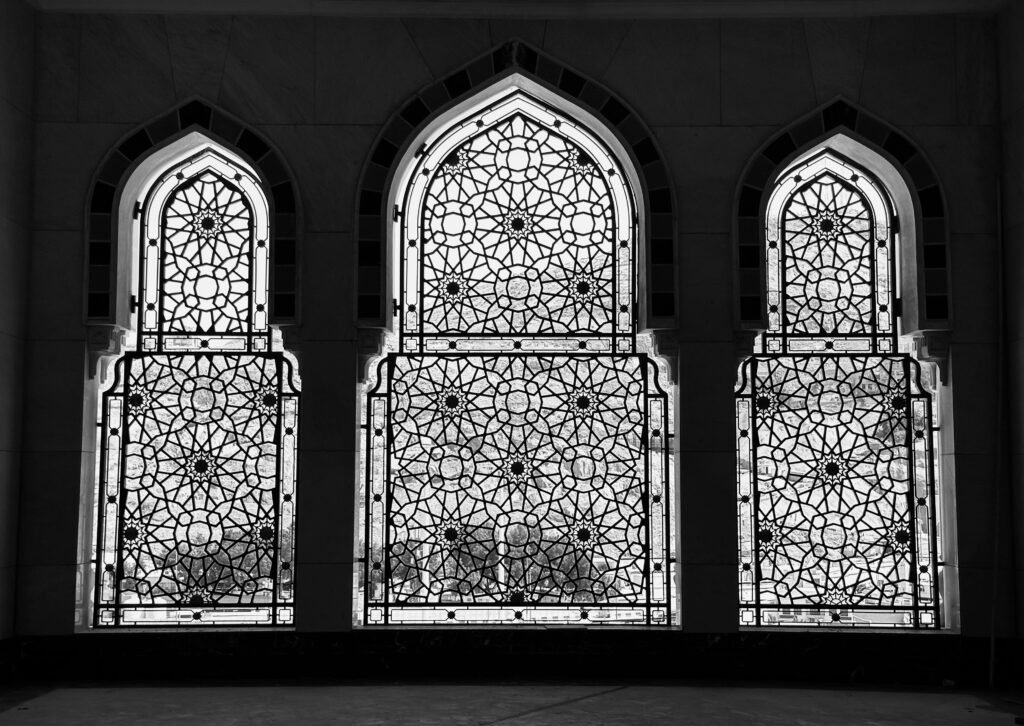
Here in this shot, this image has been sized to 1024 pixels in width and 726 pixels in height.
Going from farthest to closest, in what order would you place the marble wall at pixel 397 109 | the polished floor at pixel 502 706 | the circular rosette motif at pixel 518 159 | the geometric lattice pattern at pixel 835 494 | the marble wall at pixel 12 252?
the circular rosette motif at pixel 518 159, the geometric lattice pattern at pixel 835 494, the marble wall at pixel 397 109, the marble wall at pixel 12 252, the polished floor at pixel 502 706

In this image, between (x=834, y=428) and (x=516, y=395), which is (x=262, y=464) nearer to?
(x=516, y=395)

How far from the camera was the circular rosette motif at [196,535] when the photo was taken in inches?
211

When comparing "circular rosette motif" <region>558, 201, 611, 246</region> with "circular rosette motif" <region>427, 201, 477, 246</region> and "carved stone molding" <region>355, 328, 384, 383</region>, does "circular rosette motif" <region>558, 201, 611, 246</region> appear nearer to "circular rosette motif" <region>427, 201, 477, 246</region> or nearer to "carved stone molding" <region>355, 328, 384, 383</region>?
"circular rosette motif" <region>427, 201, 477, 246</region>

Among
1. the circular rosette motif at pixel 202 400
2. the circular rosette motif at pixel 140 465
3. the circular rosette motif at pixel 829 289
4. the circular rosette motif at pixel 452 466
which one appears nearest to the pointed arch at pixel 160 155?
the circular rosette motif at pixel 202 400

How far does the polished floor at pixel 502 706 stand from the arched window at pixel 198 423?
0.52 m

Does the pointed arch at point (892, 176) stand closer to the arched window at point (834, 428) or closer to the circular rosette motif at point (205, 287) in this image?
the arched window at point (834, 428)

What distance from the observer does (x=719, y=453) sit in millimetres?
5324

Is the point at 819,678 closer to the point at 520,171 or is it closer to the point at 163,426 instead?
the point at 520,171

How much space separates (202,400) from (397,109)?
5.59 ft

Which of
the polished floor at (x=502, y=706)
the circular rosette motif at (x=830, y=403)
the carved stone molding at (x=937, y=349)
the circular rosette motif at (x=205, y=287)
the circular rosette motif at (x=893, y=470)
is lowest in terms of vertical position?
the polished floor at (x=502, y=706)

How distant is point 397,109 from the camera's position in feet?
17.9

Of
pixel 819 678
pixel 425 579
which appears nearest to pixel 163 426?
pixel 425 579

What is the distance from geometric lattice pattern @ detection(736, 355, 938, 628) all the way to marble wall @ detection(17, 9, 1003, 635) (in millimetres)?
187

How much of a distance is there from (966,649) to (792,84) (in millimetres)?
2794
